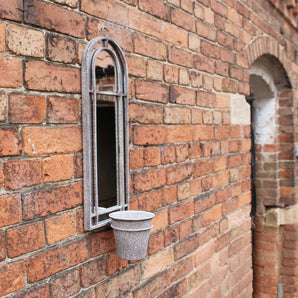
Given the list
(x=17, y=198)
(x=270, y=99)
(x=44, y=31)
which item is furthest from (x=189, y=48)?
(x=270, y=99)

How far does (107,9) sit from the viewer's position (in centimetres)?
140

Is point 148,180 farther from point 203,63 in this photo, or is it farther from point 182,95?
point 203,63

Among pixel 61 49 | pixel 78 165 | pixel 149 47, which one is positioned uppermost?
pixel 149 47

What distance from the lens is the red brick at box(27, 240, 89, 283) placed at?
3.62 ft

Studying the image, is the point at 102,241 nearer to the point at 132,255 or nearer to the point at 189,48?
the point at 132,255

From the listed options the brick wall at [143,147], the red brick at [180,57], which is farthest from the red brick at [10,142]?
the red brick at [180,57]

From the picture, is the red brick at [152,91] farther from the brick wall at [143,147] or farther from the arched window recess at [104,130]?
the arched window recess at [104,130]

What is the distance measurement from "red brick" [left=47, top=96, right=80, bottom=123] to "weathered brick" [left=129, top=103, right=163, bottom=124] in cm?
31

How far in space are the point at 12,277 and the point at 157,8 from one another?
1.23 metres

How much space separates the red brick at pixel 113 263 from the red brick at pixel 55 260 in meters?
0.14

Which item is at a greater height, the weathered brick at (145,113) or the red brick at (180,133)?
the weathered brick at (145,113)

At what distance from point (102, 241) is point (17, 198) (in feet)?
1.37

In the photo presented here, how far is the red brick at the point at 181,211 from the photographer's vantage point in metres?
1.79

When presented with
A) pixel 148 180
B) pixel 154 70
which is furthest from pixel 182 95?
pixel 148 180
